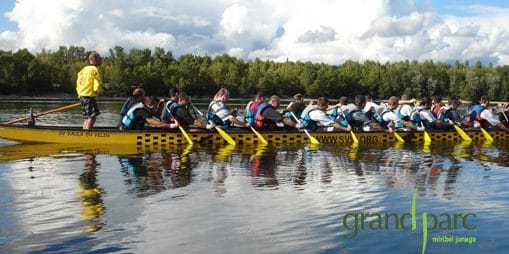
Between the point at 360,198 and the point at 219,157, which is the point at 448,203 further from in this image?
the point at 219,157

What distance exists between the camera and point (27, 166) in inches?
488

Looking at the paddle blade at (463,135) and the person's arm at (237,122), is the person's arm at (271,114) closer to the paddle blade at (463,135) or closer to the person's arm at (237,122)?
the person's arm at (237,122)

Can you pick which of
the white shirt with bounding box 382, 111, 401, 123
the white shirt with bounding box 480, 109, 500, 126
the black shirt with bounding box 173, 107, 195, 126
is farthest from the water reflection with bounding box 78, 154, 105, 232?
the white shirt with bounding box 480, 109, 500, 126

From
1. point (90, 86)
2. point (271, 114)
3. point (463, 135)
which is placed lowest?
point (463, 135)

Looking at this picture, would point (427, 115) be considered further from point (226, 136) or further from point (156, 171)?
point (156, 171)

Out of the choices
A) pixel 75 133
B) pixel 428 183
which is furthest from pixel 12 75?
pixel 428 183

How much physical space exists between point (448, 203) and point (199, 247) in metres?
4.93

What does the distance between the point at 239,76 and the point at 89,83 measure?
10853cm

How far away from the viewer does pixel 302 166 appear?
44.5 ft

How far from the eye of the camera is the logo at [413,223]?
7.56m

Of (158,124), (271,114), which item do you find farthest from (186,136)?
(271,114)

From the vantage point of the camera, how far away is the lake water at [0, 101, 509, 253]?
709cm

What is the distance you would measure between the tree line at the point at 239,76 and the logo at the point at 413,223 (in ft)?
314

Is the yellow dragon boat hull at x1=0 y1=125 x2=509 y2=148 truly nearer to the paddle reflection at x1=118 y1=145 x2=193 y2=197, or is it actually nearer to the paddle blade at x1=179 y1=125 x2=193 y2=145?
the paddle blade at x1=179 y1=125 x2=193 y2=145
